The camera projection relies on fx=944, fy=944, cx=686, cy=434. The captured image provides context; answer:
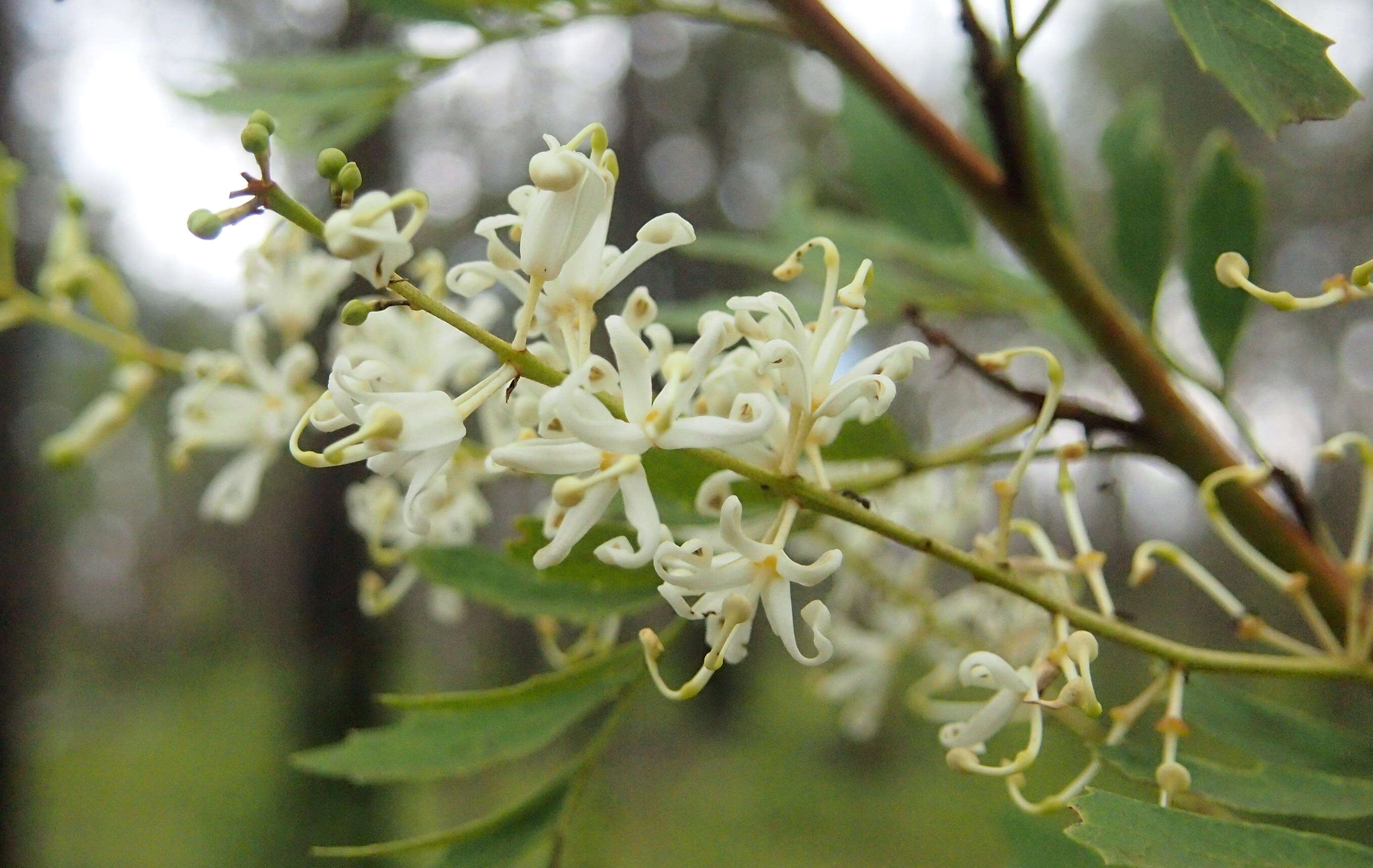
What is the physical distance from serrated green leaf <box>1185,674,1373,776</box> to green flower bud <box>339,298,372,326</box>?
1.15ft

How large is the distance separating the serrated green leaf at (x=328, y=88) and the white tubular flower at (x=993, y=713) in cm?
47

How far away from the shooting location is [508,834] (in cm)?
42

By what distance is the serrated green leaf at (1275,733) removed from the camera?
393 millimetres

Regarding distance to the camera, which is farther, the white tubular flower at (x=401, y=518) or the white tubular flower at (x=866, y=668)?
the white tubular flower at (x=866, y=668)

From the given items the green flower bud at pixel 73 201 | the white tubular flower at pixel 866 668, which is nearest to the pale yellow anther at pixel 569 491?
the green flower bud at pixel 73 201

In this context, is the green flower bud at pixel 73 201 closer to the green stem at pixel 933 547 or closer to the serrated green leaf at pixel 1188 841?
the green stem at pixel 933 547

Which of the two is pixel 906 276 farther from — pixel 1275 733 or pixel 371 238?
pixel 371 238

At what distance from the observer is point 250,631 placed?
9.84 metres

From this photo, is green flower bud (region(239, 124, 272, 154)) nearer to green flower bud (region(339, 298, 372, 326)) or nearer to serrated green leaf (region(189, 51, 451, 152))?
green flower bud (region(339, 298, 372, 326))

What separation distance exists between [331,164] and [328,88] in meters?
0.40

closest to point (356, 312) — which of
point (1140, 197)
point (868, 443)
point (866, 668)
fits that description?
point (868, 443)

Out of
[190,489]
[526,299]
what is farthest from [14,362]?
[190,489]

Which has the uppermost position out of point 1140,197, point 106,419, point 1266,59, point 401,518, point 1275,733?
point 1266,59

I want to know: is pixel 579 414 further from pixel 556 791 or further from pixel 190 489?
pixel 190 489
